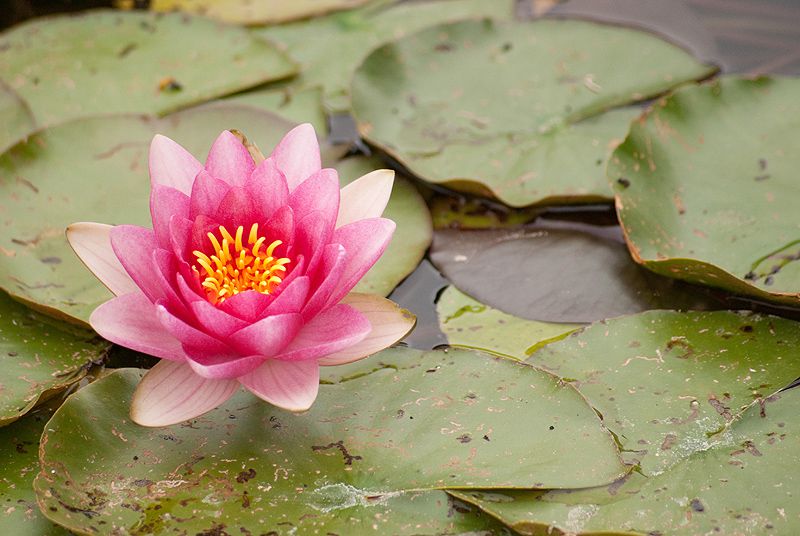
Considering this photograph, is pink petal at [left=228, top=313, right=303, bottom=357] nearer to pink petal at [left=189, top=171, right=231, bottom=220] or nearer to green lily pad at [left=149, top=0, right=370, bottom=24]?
pink petal at [left=189, top=171, right=231, bottom=220]

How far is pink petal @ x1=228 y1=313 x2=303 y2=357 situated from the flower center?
0.10m

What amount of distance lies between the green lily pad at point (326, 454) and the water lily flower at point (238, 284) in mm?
155

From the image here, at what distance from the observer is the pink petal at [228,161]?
193cm

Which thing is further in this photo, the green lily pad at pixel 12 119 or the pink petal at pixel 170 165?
the green lily pad at pixel 12 119

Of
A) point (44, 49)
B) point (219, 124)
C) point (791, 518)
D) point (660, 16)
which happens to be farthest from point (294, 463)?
point (660, 16)

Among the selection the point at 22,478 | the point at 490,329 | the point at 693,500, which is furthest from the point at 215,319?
the point at 693,500

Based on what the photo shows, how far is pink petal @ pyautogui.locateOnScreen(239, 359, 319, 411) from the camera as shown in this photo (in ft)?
5.59

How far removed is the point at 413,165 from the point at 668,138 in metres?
0.79

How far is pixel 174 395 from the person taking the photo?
1.77 meters

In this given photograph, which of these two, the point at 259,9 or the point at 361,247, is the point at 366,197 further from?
the point at 259,9

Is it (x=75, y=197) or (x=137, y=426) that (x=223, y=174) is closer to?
(x=137, y=426)

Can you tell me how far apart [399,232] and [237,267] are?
757 mm

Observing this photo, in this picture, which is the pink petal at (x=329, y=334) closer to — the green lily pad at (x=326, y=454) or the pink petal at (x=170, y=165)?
the green lily pad at (x=326, y=454)

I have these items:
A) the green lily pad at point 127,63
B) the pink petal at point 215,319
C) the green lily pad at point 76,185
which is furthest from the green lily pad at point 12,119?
the pink petal at point 215,319
